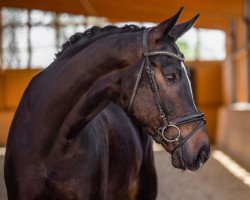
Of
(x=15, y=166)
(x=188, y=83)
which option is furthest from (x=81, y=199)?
(x=188, y=83)

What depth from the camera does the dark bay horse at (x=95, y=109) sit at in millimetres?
2859

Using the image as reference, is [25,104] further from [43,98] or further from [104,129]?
[104,129]

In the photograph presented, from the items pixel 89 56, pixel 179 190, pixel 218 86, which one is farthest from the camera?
pixel 218 86

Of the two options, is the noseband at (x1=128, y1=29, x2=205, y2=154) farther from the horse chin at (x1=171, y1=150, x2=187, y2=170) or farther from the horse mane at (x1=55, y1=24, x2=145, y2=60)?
the horse mane at (x1=55, y1=24, x2=145, y2=60)

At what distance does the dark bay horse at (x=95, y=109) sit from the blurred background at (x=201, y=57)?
2.47 m

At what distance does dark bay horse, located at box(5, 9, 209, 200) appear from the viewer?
2.86 metres

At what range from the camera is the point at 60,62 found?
3.31 metres

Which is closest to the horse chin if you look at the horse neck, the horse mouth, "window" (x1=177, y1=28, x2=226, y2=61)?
the horse mouth

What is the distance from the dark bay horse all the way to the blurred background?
2470 millimetres

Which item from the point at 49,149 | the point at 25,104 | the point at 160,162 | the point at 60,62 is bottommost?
the point at 160,162

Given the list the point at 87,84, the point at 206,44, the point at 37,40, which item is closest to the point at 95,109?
the point at 87,84

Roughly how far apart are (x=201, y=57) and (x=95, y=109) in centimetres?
1710

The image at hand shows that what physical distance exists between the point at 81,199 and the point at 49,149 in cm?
33

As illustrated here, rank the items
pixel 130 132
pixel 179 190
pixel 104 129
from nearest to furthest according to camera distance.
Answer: pixel 104 129 < pixel 130 132 < pixel 179 190
